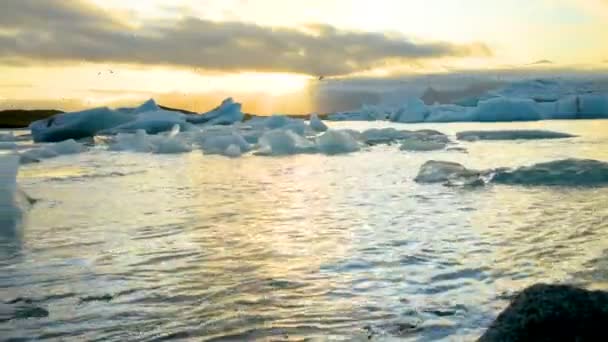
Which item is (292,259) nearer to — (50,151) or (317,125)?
(50,151)

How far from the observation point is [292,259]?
5863 millimetres

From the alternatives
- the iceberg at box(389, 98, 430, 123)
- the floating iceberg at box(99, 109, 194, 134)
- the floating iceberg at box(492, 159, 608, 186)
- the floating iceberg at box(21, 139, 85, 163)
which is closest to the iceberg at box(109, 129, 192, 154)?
the floating iceberg at box(21, 139, 85, 163)

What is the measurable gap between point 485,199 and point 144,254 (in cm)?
543

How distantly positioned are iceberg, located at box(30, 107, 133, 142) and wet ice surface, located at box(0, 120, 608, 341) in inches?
879

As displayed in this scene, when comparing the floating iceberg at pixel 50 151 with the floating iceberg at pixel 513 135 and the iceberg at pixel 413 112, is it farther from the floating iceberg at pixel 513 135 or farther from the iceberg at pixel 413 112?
the iceberg at pixel 413 112

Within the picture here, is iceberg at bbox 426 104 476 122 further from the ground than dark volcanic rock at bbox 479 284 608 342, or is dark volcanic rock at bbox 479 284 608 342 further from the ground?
iceberg at bbox 426 104 476 122

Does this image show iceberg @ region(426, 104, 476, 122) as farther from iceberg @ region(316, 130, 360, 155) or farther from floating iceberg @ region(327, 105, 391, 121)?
iceberg @ region(316, 130, 360, 155)

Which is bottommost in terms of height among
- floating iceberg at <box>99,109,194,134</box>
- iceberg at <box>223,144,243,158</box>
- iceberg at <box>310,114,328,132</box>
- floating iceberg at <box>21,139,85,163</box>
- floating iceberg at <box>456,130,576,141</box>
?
floating iceberg at <box>456,130,576,141</box>

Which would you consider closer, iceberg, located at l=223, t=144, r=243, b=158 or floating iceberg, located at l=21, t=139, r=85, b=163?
floating iceberg, located at l=21, t=139, r=85, b=163

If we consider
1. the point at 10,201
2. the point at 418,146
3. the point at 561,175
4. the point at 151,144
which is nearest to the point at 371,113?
the point at 151,144

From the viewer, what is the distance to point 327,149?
23.5 metres

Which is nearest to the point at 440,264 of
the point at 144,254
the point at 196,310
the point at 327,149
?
the point at 196,310

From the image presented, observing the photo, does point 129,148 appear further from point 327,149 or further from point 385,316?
point 385,316

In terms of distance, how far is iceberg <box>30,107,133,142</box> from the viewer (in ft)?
109
